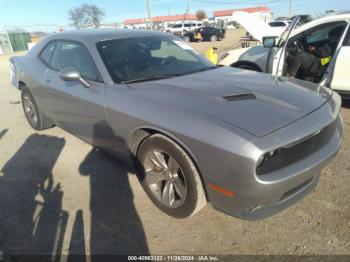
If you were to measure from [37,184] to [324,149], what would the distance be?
301 centimetres

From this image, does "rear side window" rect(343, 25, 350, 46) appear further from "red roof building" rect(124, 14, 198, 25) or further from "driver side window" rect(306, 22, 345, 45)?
"red roof building" rect(124, 14, 198, 25)

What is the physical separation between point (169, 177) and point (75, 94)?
153 cm

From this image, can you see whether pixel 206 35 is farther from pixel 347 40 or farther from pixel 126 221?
pixel 126 221

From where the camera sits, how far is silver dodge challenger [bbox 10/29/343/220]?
2086 mm

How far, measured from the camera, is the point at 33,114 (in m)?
4.94

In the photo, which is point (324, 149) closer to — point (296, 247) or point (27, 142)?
point (296, 247)

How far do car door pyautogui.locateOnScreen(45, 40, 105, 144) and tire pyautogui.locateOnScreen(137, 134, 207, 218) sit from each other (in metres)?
0.70

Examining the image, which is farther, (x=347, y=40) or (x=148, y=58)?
(x=347, y=40)

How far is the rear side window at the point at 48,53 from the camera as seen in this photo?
166 inches

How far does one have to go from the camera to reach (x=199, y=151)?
2.20 metres

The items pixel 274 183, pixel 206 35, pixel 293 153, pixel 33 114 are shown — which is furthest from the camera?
pixel 206 35

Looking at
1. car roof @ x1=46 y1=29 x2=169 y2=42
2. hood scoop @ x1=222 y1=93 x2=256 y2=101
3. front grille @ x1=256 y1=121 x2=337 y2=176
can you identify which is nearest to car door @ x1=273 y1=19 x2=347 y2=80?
car roof @ x1=46 y1=29 x2=169 y2=42

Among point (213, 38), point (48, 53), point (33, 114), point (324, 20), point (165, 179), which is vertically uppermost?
point (324, 20)

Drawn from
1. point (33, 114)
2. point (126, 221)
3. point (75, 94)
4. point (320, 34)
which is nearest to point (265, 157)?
point (126, 221)
